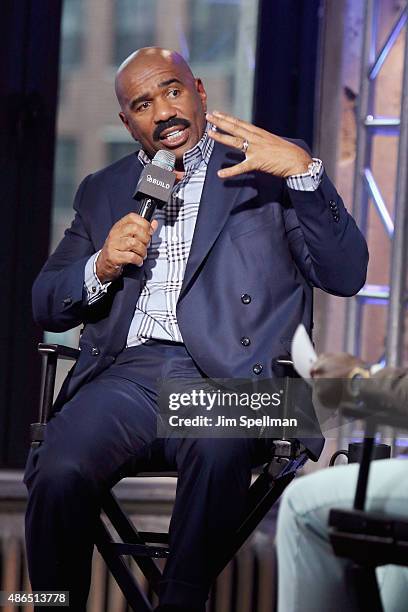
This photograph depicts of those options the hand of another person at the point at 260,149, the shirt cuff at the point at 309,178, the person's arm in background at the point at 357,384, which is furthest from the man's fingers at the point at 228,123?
the person's arm in background at the point at 357,384

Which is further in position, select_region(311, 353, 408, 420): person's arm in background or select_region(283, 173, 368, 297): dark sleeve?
select_region(283, 173, 368, 297): dark sleeve

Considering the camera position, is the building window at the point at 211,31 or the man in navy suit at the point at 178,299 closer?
the man in navy suit at the point at 178,299

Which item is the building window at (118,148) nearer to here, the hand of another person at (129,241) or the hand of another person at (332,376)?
the hand of another person at (129,241)

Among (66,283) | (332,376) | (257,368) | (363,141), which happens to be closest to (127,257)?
(66,283)

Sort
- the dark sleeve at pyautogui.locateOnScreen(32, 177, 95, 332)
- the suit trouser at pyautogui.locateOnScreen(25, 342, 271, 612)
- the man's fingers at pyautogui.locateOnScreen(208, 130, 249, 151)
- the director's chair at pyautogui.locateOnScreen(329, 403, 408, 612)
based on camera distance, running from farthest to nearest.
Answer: the dark sleeve at pyautogui.locateOnScreen(32, 177, 95, 332), the man's fingers at pyautogui.locateOnScreen(208, 130, 249, 151), the suit trouser at pyautogui.locateOnScreen(25, 342, 271, 612), the director's chair at pyautogui.locateOnScreen(329, 403, 408, 612)

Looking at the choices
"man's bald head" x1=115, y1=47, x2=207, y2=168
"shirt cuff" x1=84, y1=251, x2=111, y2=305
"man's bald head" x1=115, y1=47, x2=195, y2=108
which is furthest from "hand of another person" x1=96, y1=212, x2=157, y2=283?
"man's bald head" x1=115, y1=47, x2=195, y2=108

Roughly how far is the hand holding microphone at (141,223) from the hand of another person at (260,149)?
5.1 inches

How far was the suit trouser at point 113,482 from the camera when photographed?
7.06ft

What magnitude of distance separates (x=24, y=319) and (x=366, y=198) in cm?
123

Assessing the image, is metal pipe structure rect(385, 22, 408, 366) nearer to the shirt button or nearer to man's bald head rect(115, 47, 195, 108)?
man's bald head rect(115, 47, 195, 108)

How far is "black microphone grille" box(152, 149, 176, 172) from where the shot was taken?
2.34 meters

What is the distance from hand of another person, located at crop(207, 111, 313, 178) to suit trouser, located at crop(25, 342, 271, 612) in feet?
1.93

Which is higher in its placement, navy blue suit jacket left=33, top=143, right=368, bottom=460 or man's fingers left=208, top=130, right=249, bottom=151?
man's fingers left=208, top=130, right=249, bottom=151

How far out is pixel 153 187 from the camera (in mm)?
2264
